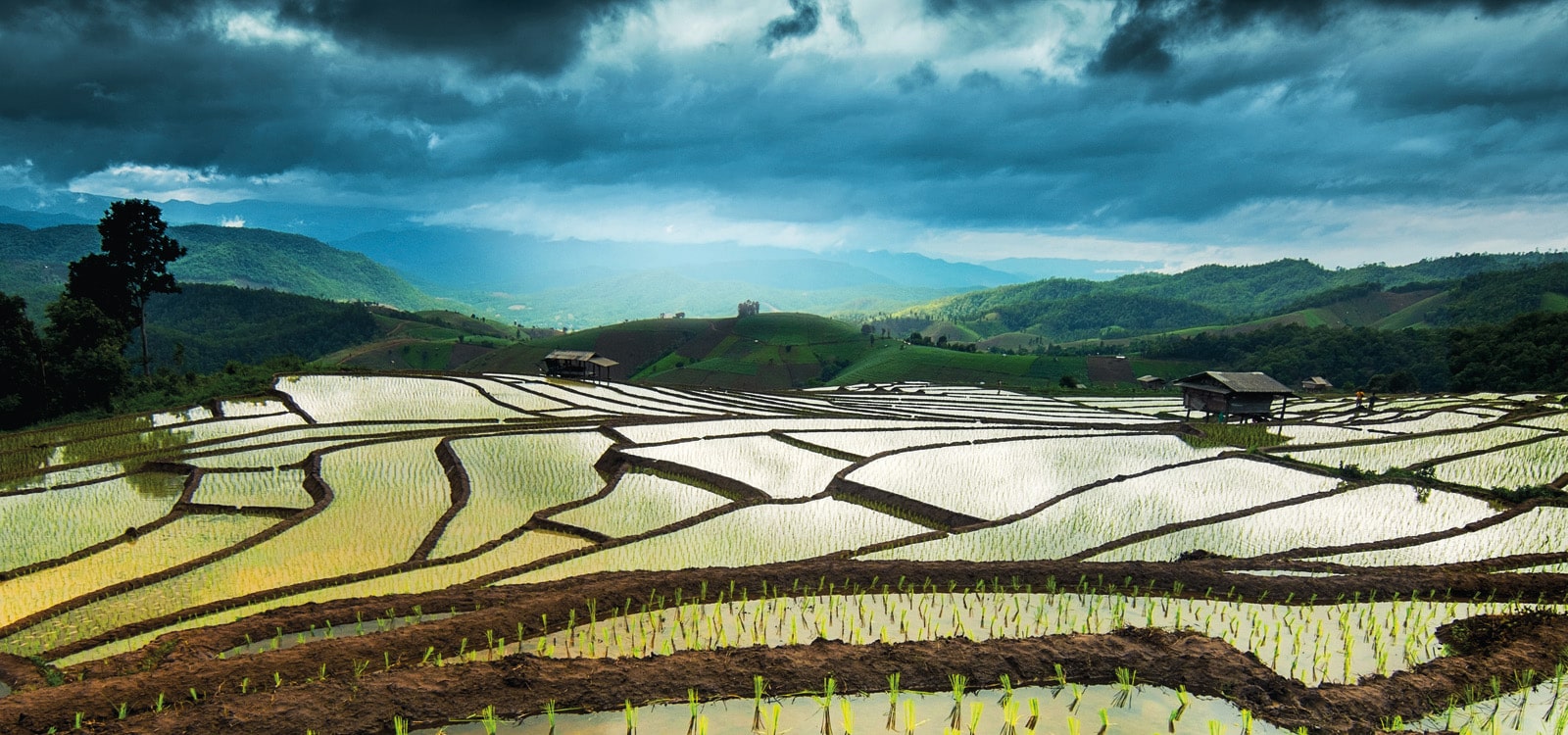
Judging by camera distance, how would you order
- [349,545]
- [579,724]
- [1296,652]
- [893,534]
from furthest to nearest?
[893,534]
[349,545]
[1296,652]
[579,724]

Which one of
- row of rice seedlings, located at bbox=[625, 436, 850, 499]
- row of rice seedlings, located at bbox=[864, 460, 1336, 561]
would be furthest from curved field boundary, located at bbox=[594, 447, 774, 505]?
row of rice seedlings, located at bbox=[864, 460, 1336, 561]

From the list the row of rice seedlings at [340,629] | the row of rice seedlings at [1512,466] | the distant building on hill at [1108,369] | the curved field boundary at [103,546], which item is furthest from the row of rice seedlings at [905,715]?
the distant building on hill at [1108,369]

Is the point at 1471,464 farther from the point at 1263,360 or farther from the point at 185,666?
the point at 1263,360

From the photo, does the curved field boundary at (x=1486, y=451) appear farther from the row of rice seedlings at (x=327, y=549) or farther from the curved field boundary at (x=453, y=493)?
the row of rice seedlings at (x=327, y=549)

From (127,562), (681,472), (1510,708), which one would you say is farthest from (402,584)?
(1510,708)

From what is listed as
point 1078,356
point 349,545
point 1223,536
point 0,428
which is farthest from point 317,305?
point 1223,536

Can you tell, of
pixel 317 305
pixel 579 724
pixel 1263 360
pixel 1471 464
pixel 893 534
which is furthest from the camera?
pixel 317 305

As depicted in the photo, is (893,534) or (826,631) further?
(893,534)
